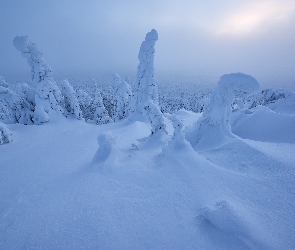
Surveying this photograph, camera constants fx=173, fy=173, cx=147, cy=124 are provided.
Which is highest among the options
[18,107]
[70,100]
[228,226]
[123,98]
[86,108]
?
[228,226]

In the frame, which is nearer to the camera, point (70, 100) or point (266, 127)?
point (266, 127)

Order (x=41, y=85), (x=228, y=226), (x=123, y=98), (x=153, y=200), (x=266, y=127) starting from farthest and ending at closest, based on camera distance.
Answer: (x=123, y=98) → (x=41, y=85) → (x=266, y=127) → (x=153, y=200) → (x=228, y=226)

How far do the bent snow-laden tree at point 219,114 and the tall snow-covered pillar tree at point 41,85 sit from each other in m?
15.2

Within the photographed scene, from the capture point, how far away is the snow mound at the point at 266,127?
11.5 m

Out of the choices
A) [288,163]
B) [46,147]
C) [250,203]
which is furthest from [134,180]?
[46,147]

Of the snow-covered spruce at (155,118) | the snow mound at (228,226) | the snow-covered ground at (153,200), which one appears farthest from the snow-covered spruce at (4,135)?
the snow mound at (228,226)

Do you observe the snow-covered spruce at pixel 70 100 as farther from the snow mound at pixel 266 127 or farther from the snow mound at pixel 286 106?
the snow mound at pixel 286 106

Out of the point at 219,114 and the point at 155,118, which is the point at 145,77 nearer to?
the point at 155,118

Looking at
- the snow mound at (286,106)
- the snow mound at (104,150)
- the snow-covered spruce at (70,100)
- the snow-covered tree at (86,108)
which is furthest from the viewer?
the snow-covered tree at (86,108)

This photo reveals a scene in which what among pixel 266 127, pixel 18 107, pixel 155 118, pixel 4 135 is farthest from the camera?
pixel 18 107

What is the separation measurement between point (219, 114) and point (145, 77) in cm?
1375

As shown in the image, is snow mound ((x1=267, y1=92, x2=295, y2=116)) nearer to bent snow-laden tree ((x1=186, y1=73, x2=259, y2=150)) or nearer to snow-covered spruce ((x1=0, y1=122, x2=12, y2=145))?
bent snow-laden tree ((x1=186, y1=73, x2=259, y2=150))

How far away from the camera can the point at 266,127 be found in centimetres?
1257

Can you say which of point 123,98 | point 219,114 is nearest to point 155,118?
point 219,114
